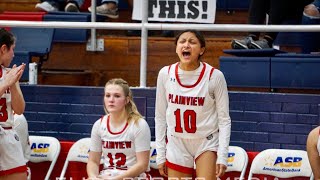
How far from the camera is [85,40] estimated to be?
9.68 meters

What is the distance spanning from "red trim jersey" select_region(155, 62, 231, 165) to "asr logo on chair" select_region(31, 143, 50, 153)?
5.78ft

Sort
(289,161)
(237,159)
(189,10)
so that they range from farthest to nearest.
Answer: (189,10) → (237,159) → (289,161)

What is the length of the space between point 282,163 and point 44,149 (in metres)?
2.21

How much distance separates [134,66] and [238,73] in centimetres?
182

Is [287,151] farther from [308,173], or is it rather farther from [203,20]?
[203,20]

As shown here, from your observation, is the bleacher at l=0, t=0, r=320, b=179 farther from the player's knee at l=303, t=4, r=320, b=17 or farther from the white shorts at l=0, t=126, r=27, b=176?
the white shorts at l=0, t=126, r=27, b=176

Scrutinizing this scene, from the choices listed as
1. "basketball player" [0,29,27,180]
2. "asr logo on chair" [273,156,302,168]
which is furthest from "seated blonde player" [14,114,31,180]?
"asr logo on chair" [273,156,302,168]

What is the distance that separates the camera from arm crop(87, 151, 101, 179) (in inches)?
285

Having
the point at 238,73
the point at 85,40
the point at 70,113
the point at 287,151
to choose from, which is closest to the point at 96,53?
the point at 85,40

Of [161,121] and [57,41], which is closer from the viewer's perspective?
[161,121]

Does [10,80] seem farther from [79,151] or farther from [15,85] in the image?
[79,151]

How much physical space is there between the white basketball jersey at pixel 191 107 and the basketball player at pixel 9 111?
3.73 ft

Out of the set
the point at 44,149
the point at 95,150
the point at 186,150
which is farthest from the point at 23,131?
the point at 186,150

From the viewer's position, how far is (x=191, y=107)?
6738mm
